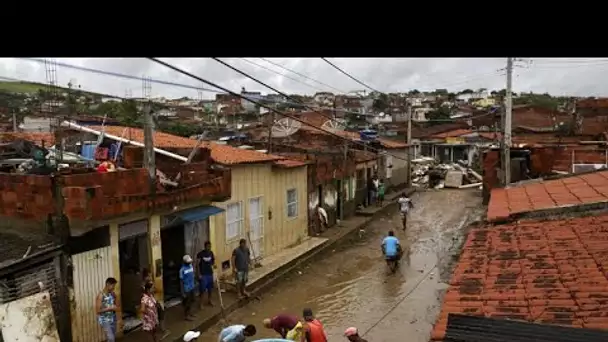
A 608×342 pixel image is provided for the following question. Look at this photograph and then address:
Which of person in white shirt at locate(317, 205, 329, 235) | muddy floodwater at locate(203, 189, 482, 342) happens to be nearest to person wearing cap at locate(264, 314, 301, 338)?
muddy floodwater at locate(203, 189, 482, 342)

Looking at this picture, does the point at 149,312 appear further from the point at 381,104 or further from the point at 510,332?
the point at 381,104

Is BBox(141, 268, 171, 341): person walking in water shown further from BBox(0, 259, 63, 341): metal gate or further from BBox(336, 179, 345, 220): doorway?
BBox(336, 179, 345, 220): doorway

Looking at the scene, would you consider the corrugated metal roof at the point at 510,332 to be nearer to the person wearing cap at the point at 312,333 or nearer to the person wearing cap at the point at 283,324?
the person wearing cap at the point at 312,333

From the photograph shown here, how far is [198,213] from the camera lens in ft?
44.2

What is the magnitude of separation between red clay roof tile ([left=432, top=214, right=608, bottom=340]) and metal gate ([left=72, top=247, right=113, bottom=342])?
21.8ft

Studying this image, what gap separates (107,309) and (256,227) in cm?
767

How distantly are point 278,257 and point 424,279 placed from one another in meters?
4.60

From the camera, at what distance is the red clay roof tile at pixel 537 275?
218 inches

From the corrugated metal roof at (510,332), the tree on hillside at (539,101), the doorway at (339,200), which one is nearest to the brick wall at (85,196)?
the corrugated metal roof at (510,332)

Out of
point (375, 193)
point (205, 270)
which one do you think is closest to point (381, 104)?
point (375, 193)

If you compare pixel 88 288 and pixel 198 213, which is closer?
pixel 88 288

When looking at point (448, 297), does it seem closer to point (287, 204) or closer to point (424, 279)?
point (424, 279)

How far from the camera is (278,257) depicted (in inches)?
707
